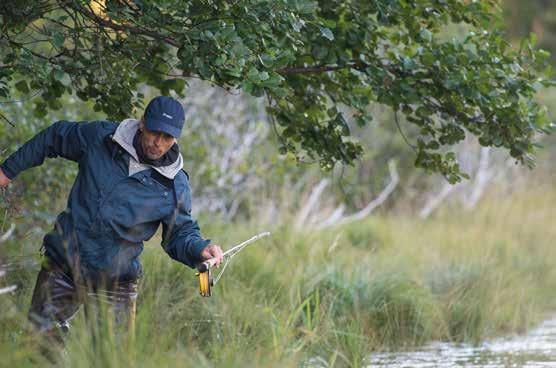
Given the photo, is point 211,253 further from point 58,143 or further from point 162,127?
point 58,143

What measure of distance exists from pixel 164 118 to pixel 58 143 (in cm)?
63

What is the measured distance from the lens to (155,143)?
209 inches

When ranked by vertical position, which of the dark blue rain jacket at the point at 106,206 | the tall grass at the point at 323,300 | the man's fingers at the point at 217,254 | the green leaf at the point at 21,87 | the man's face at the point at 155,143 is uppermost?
the green leaf at the point at 21,87

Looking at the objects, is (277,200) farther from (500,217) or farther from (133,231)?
(133,231)

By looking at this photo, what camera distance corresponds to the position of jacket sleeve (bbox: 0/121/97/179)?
5340 millimetres

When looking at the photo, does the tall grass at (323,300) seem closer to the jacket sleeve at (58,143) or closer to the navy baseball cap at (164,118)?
the jacket sleeve at (58,143)

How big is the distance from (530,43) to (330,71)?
4.11 ft

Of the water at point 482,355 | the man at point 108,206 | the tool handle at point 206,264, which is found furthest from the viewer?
the water at point 482,355

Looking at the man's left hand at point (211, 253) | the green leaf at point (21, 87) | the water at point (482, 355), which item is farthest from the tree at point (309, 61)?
the water at point (482, 355)

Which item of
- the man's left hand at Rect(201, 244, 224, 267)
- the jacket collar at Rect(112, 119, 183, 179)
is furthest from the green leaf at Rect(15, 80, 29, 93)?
the man's left hand at Rect(201, 244, 224, 267)

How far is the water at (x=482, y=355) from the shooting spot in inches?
301

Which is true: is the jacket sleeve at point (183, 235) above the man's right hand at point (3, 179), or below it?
below

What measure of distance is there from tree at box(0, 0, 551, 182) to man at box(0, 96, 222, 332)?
0.34m

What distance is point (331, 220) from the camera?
516 inches
